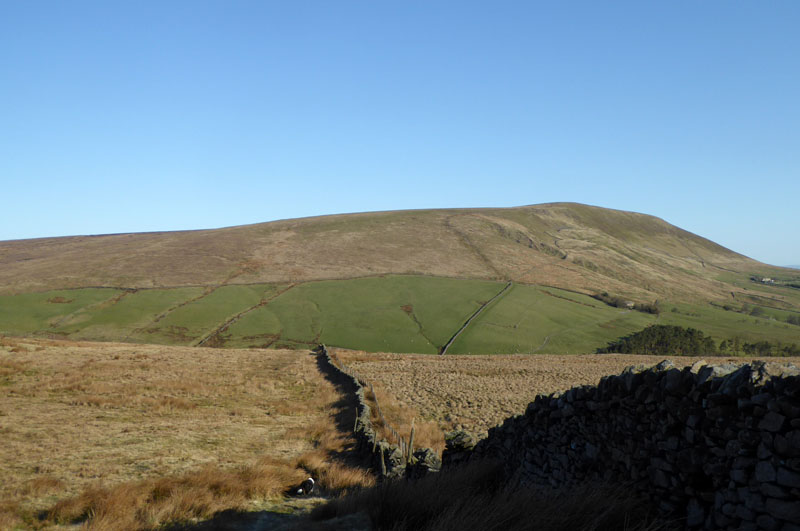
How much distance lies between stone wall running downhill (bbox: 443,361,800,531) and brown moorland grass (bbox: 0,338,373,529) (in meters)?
6.11

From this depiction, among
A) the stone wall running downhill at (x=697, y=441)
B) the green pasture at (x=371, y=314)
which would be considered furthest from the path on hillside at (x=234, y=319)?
the stone wall running downhill at (x=697, y=441)

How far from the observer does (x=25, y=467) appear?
11312mm

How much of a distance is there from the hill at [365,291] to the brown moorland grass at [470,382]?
20281mm

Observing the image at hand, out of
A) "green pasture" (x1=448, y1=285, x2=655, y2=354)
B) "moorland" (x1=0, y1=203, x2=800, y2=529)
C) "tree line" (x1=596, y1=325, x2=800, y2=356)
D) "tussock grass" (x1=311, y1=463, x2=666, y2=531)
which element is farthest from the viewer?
"tree line" (x1=596, y1=325, x2=800, y2=356)

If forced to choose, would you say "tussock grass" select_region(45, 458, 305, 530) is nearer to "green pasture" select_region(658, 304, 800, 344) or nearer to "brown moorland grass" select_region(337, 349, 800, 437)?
"brown moorland grass" select_region(337, 349, 800, 437)

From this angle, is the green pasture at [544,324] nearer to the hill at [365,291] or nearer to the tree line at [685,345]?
the hill at [365,291]

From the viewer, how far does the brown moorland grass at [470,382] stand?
2412cm

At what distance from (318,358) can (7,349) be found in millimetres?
23178

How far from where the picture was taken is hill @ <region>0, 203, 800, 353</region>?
69.2 m

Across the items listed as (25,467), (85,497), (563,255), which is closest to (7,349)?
(25,467)

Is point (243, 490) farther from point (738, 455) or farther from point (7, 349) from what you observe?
point (7, 349)

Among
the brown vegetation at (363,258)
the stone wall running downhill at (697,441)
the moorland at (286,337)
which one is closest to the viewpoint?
the stone wall running downhill at (697,441)

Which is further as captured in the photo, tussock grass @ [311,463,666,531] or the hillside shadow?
the hillside shadow

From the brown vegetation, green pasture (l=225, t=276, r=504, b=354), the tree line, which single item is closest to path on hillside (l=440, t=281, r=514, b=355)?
green pasture (l=225, t=276, r=504, b=354)
